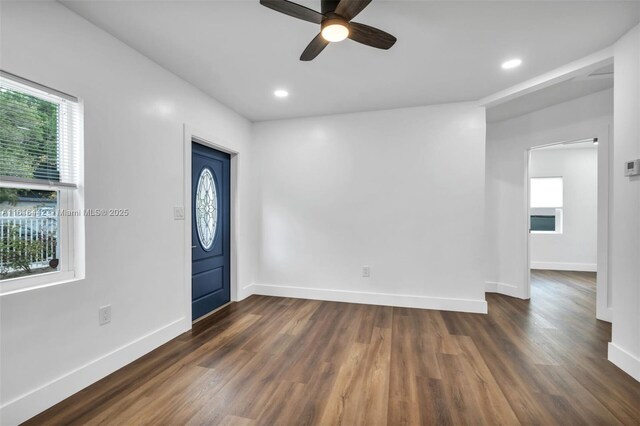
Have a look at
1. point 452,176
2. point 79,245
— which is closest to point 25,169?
point 79,245

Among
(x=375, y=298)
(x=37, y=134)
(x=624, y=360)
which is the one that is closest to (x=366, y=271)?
(x=375, y=298)

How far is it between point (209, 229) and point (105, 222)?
1.43 metres

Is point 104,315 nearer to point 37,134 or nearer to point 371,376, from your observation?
point 37,134

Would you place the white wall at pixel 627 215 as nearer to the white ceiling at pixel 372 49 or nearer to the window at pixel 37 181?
the white ceiling at pixel 372 49

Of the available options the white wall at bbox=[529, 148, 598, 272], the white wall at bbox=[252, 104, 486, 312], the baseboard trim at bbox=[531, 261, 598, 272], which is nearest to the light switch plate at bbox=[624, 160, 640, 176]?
the white wall at bbox=[252, 104, 486, 312]

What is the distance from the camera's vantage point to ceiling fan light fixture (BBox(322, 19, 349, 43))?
5.60 ft

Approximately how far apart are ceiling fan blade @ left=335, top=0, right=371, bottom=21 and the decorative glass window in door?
95.8 inches

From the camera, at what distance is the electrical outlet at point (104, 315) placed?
2.09 metres

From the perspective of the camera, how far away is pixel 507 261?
→ 428 centimetres

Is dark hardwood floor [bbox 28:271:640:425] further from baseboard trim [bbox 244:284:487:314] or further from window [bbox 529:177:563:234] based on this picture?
window [bbox 529:177:563:234]

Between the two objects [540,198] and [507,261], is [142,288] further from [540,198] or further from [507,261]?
[540,198]

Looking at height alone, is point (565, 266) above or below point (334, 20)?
below

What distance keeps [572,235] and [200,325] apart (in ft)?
23.9

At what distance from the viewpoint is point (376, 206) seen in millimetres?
3803
